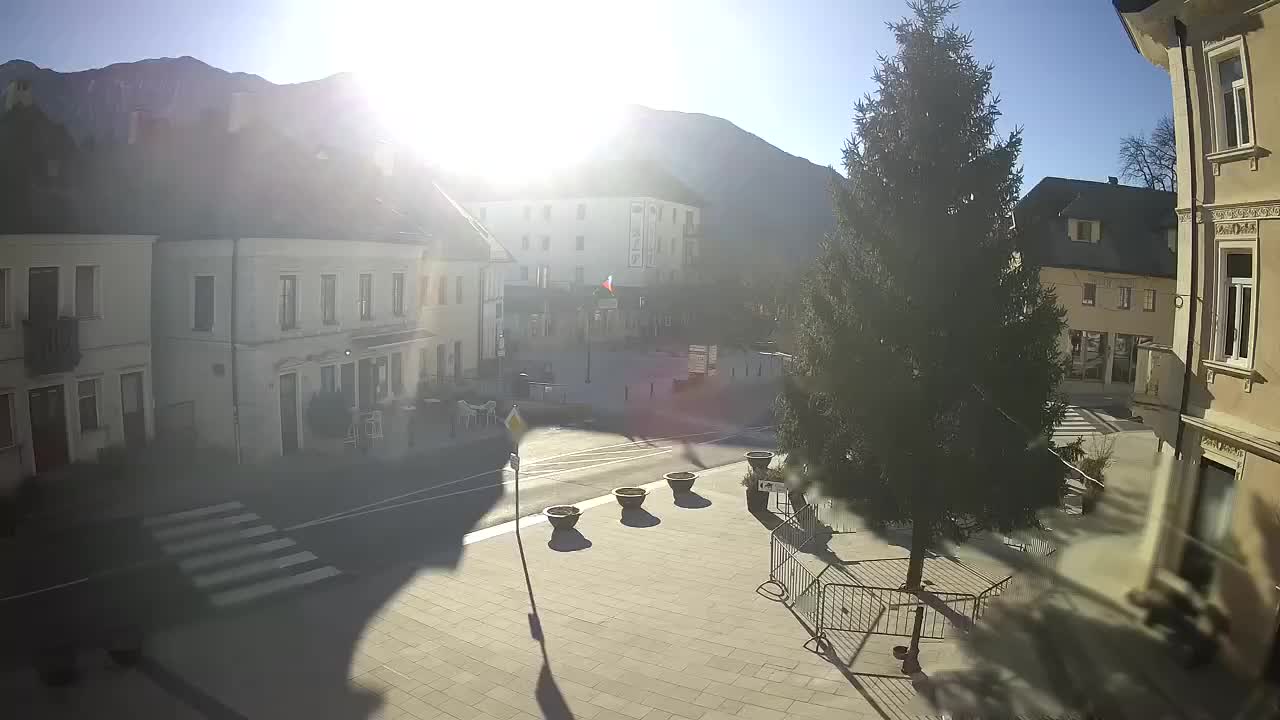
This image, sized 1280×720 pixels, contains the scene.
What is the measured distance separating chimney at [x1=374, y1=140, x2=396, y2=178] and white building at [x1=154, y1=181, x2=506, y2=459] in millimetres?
4390

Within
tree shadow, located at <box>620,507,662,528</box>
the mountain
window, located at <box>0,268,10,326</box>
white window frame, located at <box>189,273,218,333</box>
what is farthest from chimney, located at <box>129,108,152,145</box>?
tree shadow, located at <box>620,507,662,528</box>

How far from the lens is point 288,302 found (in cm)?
2302

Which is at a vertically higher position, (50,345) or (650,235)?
(650,235)

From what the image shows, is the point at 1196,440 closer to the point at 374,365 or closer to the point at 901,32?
the point at 901,32

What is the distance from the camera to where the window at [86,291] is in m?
16.7

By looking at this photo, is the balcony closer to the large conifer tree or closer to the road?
the road

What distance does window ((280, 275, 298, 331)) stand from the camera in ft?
74.6

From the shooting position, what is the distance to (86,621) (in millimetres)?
11594

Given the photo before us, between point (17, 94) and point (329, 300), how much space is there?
11.5 metres

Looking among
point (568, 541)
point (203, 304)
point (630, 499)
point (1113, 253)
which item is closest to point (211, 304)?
point (203, 304)

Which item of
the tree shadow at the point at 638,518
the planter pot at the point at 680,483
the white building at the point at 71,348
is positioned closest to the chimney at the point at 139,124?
the white building at the point at 71,348

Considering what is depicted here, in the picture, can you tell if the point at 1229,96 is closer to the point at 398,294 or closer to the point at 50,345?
the point at 50,345

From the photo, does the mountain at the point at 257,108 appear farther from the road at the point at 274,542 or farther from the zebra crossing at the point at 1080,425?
the zebra crossing at the point at 1080,425

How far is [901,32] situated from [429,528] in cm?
1268
